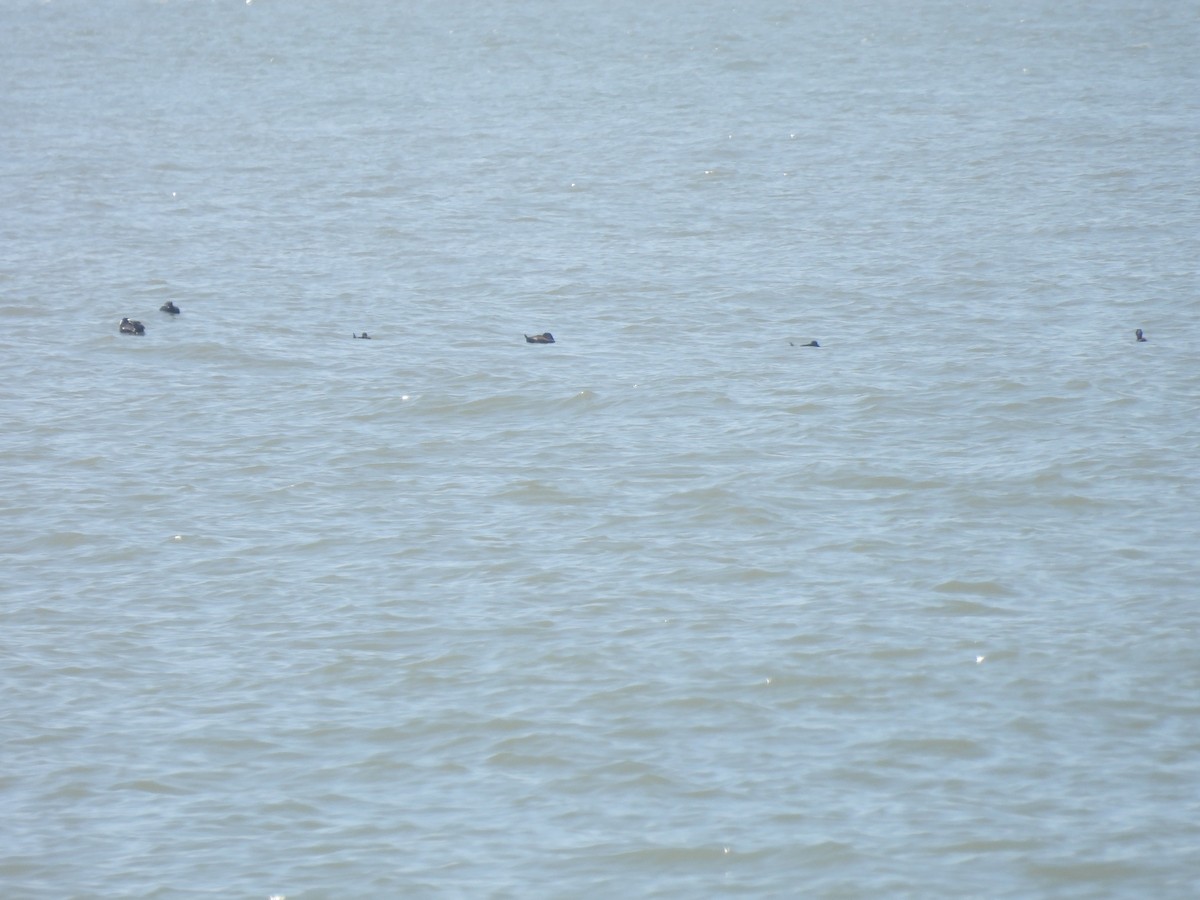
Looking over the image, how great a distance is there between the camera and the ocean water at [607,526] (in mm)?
11625

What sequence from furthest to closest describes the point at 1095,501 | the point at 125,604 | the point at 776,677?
1. the point at 1095,501
2. the point at 125,604
3. the point at 776,677

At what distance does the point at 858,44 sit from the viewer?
205 ft

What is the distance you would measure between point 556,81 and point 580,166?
58.7ft

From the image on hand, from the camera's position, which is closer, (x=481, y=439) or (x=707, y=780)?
(x=707, y=780)

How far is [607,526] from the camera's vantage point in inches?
671

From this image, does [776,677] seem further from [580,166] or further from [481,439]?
[580,166]

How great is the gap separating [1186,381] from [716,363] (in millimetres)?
5913

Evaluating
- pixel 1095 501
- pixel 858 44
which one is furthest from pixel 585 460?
pixel 858 44

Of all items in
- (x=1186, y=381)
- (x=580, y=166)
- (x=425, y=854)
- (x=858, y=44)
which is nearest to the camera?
(x=425, y=854)

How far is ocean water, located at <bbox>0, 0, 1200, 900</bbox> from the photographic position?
11625mm

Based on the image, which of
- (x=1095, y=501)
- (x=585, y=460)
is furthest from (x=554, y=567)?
(x=1095, y=501)

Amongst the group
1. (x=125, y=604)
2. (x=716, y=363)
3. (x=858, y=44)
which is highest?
(x=125, y=604)

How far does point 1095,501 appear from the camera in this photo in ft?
56.5

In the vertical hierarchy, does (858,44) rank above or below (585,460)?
below
